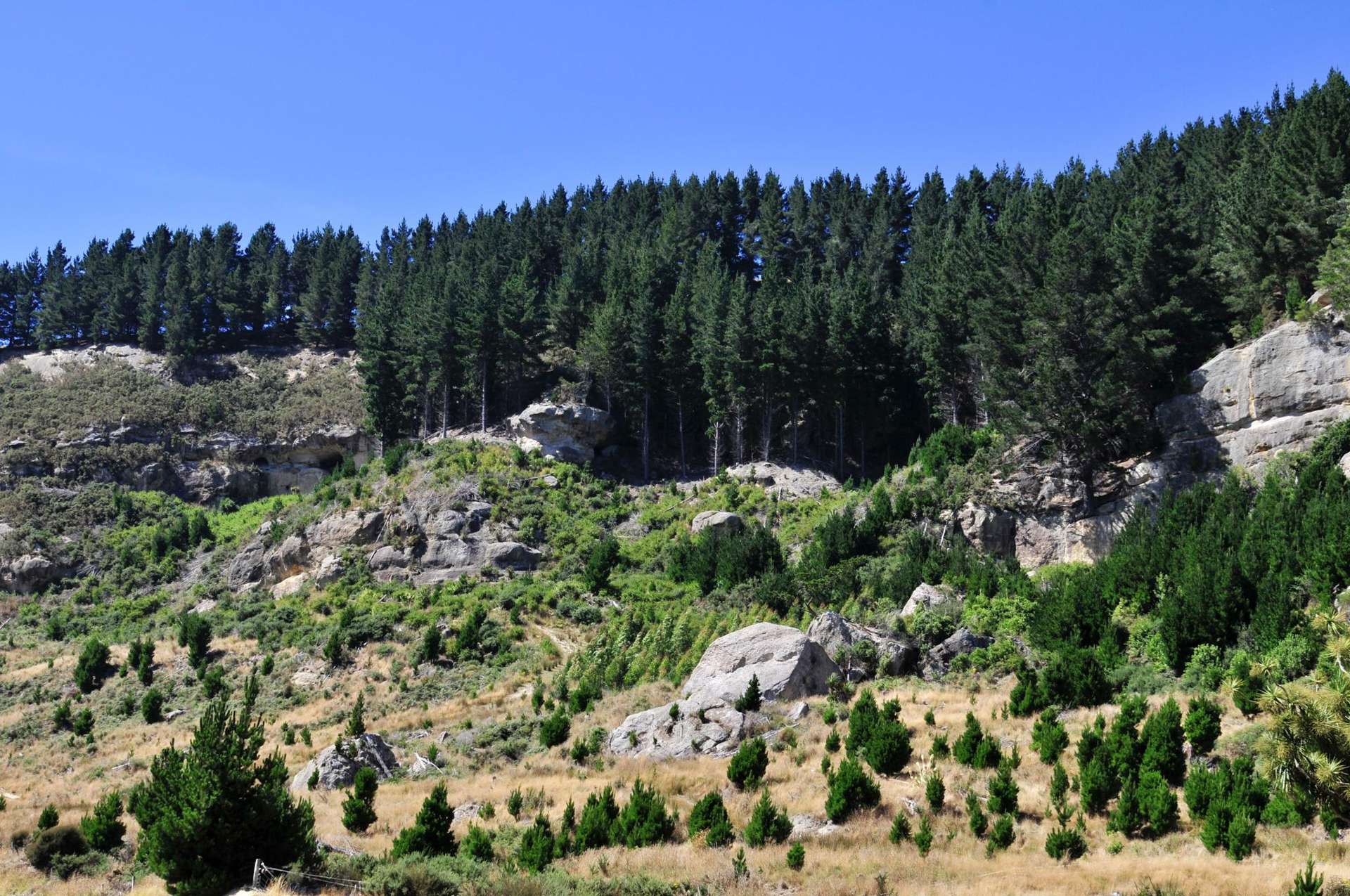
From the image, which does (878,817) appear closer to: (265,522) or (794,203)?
(265,522)

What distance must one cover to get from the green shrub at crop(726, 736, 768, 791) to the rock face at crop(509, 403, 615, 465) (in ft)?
135

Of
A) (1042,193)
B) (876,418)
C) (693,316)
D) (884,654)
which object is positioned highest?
(1042,193)

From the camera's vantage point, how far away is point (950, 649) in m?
34.2

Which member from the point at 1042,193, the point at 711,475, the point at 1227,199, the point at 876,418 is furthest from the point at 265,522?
the point at 1227,199

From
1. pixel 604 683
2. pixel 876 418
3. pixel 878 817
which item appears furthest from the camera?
pixel 876 418

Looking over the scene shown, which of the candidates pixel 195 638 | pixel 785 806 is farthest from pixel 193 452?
pixel 785 806

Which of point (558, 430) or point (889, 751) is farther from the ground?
point (558, 430)

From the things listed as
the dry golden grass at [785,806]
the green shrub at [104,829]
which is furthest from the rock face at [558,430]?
the green shrub at [104,829]

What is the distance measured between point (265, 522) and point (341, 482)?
213 inches

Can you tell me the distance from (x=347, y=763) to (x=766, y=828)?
48.2 feet

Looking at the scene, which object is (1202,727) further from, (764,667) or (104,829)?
(104,829)

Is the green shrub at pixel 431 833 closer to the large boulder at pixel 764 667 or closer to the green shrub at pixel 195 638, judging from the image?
the large boulder at pixel 764 667

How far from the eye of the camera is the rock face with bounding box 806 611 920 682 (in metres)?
33.8

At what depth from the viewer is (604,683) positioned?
37.7 meters
